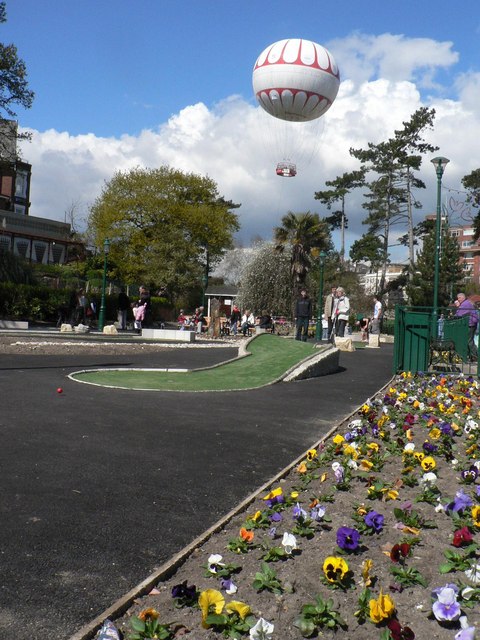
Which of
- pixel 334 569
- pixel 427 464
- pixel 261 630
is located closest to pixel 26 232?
pixel 427 464

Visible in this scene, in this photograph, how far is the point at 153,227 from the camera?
58.1m

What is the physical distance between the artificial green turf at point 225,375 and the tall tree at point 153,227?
41983mm

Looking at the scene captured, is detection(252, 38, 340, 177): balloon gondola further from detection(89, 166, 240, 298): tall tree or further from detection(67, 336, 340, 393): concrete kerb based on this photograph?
detection(89, 166, 240, 298): tall tree

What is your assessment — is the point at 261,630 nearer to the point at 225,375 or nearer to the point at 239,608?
the point at 239,608

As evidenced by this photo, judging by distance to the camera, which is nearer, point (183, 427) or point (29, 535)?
point (29, 535)

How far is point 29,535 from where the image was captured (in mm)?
3531

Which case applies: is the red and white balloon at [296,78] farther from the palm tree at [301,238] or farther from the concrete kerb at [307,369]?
the palm tree at [301,238]

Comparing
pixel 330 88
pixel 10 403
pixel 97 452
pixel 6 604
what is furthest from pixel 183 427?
pixel 330 88

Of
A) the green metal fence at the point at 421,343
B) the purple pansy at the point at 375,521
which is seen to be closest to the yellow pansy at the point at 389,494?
the purple pansy at the point at 375,521

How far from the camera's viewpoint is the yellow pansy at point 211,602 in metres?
2.56

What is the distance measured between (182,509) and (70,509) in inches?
27.6

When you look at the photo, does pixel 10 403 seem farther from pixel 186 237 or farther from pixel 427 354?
pixel 186 237

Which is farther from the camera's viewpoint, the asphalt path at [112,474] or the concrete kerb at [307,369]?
the concrete kerb at [307,369]

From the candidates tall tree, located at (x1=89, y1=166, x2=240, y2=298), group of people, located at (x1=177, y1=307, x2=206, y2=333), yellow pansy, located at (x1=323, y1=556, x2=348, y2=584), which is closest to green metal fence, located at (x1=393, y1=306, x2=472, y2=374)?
yellow pansy, located at (x1=323, y1=556, x2=348, y2=584)
